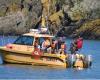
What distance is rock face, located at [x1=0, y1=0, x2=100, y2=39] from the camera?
106 metres

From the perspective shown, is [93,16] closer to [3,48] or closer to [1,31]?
[1,31]

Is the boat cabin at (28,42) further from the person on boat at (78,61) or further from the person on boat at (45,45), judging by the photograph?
the person on boat at (78,61)

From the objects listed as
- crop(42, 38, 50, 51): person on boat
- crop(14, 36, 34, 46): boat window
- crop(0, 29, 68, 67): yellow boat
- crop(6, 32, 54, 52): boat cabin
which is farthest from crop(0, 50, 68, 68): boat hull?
crop(14, 36, 34, 46): boat window

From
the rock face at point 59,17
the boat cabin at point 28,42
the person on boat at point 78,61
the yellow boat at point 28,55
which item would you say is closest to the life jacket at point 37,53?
the yellow boat at point 28,55

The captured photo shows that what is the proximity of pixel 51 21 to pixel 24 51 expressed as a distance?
69.2m

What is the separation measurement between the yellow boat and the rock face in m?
54.1

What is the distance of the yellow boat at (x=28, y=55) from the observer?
4053 centimetres

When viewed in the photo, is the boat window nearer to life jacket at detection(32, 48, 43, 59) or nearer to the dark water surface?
life jacket at detection(32, 48, 43, 59)

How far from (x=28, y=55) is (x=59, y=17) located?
7110 centimetres

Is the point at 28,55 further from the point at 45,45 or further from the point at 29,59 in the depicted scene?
the point at 45,45

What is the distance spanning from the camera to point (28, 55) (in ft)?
135

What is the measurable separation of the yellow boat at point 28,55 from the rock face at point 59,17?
54149 millimetres

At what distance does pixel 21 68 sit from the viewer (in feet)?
131

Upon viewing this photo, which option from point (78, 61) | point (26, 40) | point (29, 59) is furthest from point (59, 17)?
point (78, 61)
